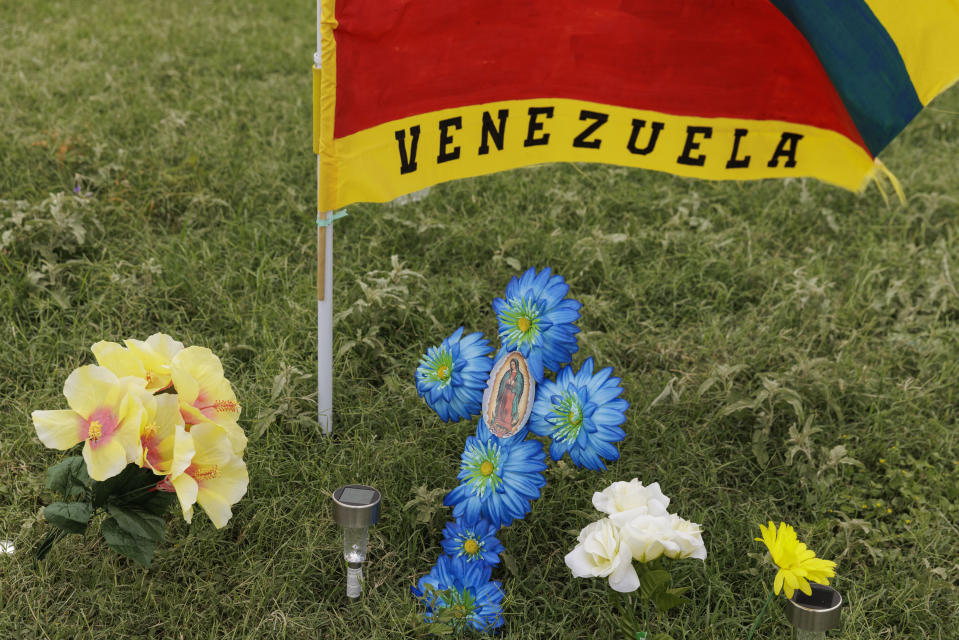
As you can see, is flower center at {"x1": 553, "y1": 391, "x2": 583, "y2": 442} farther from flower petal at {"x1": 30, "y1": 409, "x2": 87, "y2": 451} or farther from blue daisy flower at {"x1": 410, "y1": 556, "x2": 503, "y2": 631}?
flower petal at {"x1": 30, "y1": 409, "x2": 87, "y2": 451}

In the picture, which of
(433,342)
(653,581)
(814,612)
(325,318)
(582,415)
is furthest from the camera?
(433,342)

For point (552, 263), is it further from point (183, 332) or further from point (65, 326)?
point (65, 326)

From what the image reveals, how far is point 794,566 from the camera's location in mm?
1662

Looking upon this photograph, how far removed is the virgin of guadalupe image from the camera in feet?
6.40

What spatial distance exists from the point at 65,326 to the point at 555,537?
1611 mm

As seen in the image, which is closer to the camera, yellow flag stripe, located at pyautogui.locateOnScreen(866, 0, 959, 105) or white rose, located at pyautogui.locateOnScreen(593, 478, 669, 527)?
white rose, located at pyautogui.locateOnScreen(593, 478, 669, 527)

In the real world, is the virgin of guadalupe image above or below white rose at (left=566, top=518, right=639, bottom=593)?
above

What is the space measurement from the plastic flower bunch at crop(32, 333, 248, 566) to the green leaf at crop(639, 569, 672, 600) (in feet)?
2.79

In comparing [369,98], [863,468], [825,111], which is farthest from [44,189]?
[863,468]

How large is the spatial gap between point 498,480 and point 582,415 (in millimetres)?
230

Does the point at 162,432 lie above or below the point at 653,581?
above

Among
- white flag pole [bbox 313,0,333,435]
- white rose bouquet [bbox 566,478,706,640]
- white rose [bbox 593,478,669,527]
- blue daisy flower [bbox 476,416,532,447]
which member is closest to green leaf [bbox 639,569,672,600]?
white rose bouquet [bbox 566,478,706,640]

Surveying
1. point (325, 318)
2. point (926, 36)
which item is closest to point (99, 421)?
point (325, 318)

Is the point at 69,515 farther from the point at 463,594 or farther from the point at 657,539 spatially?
the point at 657,539
